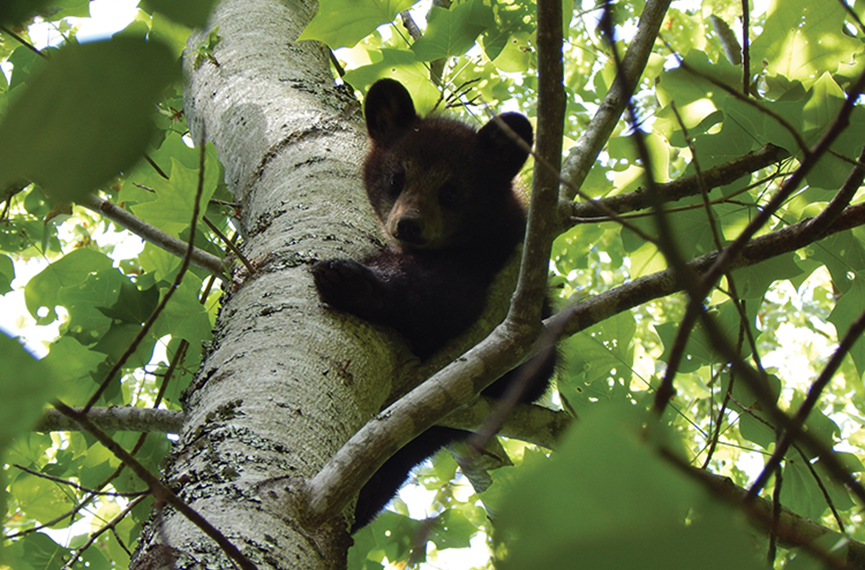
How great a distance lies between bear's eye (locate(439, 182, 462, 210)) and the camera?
3.28 meters

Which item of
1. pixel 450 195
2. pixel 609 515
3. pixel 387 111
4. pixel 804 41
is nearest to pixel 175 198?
pixel 609 515

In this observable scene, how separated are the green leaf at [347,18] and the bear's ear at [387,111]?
2.82 feet

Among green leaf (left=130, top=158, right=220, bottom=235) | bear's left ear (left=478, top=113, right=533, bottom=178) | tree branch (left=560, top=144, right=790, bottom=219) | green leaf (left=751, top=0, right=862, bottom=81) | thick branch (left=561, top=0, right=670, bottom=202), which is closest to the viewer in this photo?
green leaf (left=130, top=158, right=220, bottom=235)

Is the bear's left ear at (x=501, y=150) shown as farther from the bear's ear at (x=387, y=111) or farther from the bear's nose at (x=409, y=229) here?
the bear's nose at (x=409, y=229)

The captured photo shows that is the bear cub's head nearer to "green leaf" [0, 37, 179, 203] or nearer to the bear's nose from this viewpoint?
the bear's nose

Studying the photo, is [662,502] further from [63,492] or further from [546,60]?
[63,492]

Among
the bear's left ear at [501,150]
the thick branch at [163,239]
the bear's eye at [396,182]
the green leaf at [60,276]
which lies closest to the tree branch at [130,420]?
the thick branch at [163,239]

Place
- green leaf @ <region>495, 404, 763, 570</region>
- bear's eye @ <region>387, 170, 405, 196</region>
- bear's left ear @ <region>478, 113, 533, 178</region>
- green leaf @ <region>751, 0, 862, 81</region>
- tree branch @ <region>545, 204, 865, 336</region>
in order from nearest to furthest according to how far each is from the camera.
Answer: green leaf @ <region>495, 404, 763, 570</region> → tree branch @ <region>545, 204, 865, 336</region> → green leaf @ <region>751, 0, 862, 81</region> → bear's left ear @ <region>478, 113, 533, 178</region> → bear's eye @ <region>387, 170, 405, 196</region>

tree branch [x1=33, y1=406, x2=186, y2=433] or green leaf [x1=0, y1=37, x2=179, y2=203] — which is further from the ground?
tree branch [x1=33, y1=406, x2=186, y2=433]

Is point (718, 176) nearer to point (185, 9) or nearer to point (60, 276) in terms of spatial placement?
point (185, 9)

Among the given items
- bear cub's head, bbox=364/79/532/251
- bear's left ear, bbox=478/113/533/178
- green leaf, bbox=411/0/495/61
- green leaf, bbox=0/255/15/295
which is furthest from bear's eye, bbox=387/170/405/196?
green leaf, bbox=0/255/15/295

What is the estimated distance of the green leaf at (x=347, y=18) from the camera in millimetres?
2297

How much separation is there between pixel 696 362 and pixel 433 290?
95 cm

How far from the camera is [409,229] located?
2920 millimetres
